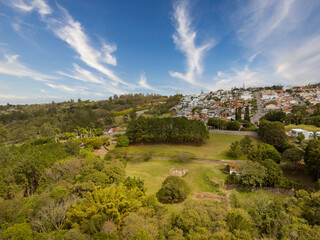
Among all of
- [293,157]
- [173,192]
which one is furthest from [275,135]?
[173,192]

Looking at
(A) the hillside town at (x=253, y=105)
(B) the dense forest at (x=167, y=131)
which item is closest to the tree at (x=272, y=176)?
(B) the dense forest at (x=167, y=131)

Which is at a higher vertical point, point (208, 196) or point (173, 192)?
point (173, 192)

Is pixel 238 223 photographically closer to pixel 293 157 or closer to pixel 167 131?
pixel 293 157

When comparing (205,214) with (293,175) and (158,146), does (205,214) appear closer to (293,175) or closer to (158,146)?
(293,175)

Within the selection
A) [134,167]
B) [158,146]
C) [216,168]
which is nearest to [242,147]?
[216,168]

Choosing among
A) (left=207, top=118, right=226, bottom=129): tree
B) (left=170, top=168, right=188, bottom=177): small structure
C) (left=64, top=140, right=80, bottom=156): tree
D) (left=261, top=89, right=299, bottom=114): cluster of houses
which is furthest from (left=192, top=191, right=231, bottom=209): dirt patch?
(left=261, top=89, right=299, bottom=114): cluster of houses

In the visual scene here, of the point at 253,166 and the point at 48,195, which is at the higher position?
the point at 253,166
